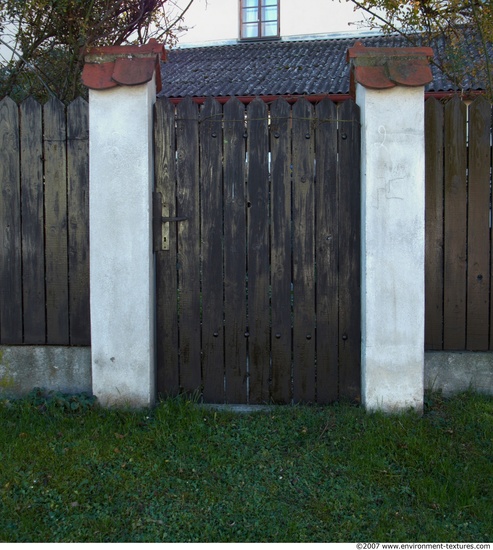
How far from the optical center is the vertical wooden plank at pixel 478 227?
4.10 meters

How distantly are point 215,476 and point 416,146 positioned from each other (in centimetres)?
234

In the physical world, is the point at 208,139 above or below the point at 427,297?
above

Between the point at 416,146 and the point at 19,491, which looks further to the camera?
the point at 416,146

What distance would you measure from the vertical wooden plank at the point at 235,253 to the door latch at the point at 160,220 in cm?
35

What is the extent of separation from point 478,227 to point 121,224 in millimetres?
2387

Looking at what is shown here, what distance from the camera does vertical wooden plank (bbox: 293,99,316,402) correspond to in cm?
406

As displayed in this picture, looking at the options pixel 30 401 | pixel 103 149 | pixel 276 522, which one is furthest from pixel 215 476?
pixel 103 149

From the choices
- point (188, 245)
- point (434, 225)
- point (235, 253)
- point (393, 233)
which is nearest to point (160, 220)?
point (188, 245)

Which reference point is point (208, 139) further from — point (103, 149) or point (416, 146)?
point (416, 146)

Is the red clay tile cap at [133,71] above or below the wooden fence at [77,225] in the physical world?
above

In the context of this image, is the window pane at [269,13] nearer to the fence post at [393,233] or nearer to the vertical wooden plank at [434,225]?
the vertical wooden plank at [434,225]

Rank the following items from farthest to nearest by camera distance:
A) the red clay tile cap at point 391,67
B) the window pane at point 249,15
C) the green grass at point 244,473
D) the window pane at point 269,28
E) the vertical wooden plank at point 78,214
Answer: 1. the window pane at point 249,15
2. the window pane at point 269,28
3. the vertical wooden plank at point 78,214
4. the red clay tile cap at point 391,67
5. the green grass at point 244,473

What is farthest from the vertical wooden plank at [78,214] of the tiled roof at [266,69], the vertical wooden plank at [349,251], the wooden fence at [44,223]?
the tiled roof at [266,69]

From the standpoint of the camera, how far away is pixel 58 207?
4.22 m
